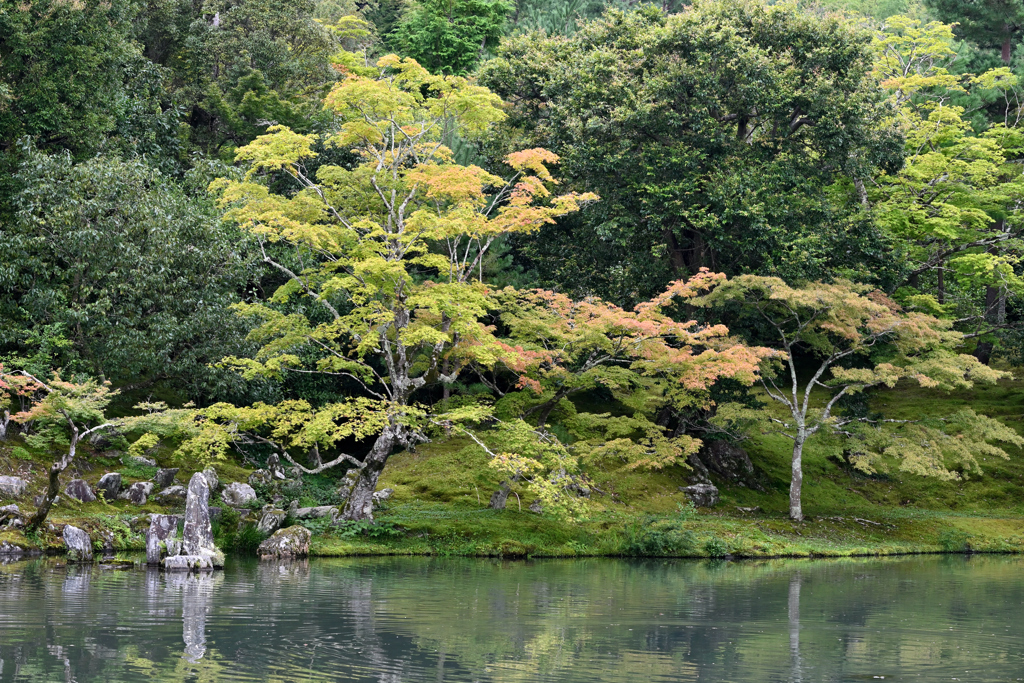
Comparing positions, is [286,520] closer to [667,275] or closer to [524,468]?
[524,468]

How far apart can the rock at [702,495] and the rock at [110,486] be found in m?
15.9

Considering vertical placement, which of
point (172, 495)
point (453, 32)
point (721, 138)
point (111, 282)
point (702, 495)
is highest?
point (453, 32)

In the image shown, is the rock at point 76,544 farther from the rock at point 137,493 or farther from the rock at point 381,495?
the rock at point 381,495

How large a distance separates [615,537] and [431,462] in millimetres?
6439

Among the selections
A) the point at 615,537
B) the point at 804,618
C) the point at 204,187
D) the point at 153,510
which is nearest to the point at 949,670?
the point at 804,618

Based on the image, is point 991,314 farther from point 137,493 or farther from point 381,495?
point 137,493

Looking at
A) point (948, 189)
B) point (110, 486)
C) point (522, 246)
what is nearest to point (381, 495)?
point (110, 486)

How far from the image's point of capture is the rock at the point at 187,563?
809 inches

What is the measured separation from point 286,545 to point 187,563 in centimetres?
256

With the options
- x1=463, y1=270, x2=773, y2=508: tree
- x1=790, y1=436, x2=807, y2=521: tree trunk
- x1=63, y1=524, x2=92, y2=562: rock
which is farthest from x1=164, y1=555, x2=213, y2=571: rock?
x1=790, y1=436, x2=807, y2=521: tree trunk

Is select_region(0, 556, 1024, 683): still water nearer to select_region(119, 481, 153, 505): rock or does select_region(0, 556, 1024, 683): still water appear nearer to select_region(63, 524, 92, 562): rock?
select_region(63, 524, 92, 562): rock

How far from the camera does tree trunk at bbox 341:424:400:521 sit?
23.8 m

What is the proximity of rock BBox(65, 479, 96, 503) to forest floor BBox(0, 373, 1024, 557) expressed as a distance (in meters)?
0.28

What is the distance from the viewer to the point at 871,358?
30.8m
